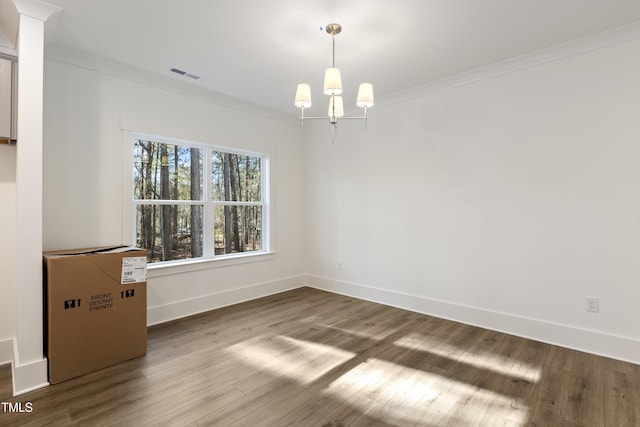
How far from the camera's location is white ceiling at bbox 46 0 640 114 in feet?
7.50

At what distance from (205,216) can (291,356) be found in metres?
2.12

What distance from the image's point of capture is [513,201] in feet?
10.4

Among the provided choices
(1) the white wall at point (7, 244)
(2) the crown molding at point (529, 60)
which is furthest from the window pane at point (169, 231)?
(2) the crown molding at point (529, 60)

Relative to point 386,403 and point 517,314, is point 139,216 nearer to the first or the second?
point 386,403

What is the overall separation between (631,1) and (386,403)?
3.22 meters

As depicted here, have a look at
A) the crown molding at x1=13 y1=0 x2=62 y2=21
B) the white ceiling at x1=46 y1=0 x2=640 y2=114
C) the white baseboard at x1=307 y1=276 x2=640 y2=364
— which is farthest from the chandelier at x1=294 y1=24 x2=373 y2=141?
the white baseboard at x1=307 y1=276 x2=640 y2=364

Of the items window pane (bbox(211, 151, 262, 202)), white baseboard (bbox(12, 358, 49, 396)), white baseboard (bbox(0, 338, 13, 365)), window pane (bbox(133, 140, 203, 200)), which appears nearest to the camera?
white baseboard (bbox(12, 358, 49, 396))

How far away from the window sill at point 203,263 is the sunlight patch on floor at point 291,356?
1.26m

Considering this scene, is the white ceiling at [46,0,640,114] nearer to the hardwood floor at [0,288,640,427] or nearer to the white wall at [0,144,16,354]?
the white wall at [0,144,16,354]

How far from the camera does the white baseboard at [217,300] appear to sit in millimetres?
3473

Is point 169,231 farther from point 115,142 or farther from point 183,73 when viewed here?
point 183,73

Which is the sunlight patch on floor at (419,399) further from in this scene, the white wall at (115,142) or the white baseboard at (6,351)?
the white baseboard at (6,351)

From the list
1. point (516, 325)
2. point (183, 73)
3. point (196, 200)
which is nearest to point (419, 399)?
point (516, 325)

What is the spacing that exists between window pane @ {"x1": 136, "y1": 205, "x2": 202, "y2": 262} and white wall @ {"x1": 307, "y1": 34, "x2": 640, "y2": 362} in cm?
206
